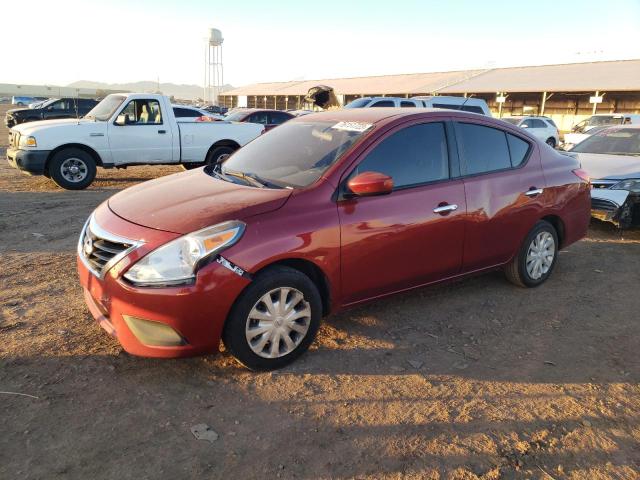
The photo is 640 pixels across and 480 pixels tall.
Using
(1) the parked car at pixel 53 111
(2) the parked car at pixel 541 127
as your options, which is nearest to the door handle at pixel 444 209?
(2) the parked car at pixel 541 127

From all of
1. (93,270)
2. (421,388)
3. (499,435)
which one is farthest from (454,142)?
(93,270)

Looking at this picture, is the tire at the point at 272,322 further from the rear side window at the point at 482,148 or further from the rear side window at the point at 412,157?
the rear side window at the point at 482,148

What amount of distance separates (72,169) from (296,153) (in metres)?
6.92

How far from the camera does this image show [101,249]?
127 inches

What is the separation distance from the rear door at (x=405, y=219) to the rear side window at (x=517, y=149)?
86 centimetres

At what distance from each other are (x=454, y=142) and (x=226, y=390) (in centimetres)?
267

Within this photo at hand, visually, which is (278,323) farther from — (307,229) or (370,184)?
(370,184)

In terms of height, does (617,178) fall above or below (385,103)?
below

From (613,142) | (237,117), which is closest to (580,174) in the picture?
(613,142)

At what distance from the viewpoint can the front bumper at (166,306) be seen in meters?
2.91

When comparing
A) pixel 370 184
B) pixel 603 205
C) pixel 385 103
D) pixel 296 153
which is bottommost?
pixel 603 205

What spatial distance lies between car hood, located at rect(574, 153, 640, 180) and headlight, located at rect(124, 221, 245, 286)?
644 centimetres

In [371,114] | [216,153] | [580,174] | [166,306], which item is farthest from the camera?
[216,153]

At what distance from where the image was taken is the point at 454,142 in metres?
4.18
